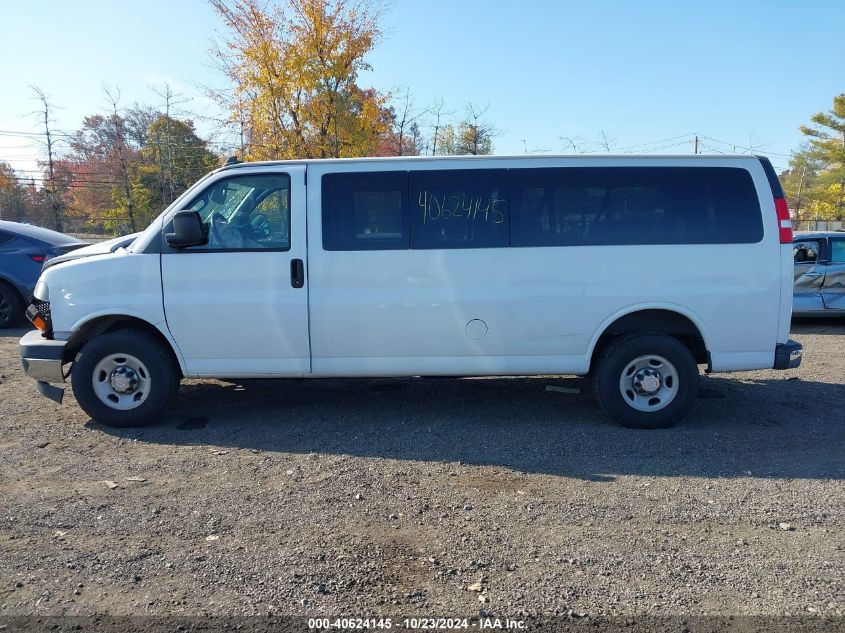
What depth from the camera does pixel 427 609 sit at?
314 centimetres

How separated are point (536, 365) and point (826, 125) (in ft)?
124

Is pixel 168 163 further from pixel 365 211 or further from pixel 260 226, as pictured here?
pixel 365 211

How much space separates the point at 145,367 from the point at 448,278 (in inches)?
105

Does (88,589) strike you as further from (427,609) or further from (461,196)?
(461,196)

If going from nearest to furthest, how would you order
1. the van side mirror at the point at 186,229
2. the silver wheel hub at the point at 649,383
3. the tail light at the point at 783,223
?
the van side mirror at the point at 186,229
the tail light at the point at 783,223
the silver wheel hub at the point at 649,383

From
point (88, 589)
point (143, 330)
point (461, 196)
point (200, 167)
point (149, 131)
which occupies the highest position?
point (149, 131)

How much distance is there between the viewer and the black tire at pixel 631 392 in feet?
18.6

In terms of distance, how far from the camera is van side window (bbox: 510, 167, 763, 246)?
5.66 meters

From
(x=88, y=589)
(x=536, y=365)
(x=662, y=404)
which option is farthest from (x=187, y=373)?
(x=662, y=404)

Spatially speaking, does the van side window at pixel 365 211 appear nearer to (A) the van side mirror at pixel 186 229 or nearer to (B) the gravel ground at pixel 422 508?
(A) the van side mirror at pixel 186 229

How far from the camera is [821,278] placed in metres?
10.7

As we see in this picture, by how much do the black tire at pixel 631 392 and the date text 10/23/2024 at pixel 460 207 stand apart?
1.51 metres

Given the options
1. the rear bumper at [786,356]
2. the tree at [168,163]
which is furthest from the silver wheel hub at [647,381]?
the tree at [168,163]

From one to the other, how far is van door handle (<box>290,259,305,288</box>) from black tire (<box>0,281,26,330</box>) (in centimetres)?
733
